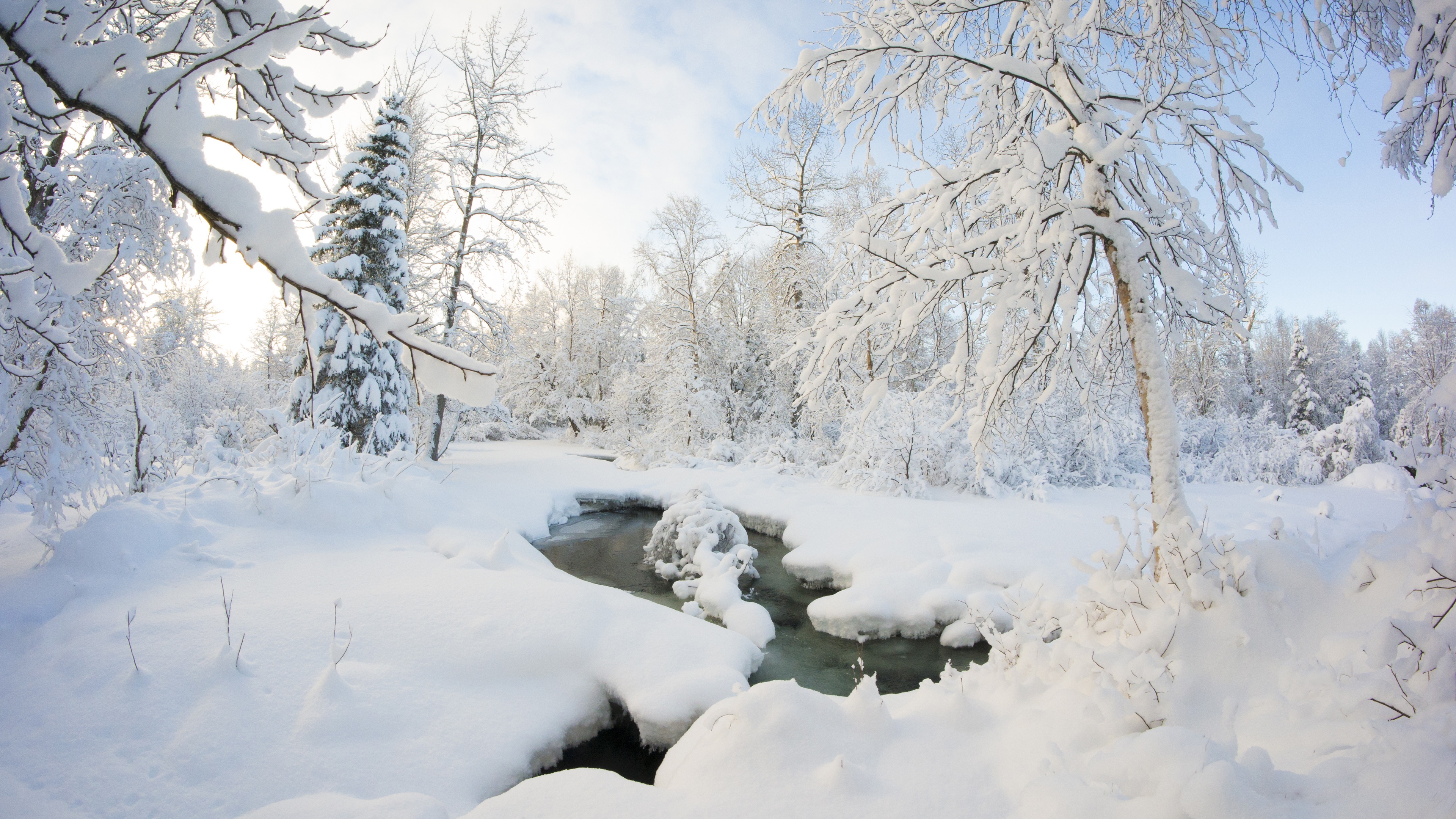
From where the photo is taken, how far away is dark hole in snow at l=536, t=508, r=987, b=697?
18.1 ft

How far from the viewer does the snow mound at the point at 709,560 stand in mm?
6453

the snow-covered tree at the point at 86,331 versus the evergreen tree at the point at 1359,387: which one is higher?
the evergreen tree at the point at 1359,387

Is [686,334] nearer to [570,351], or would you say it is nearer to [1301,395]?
[570,351]

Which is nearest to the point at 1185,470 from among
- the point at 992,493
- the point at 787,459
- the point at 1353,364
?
the point at 992,493

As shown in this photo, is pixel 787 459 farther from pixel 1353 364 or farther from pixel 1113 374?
pixel 1353 364

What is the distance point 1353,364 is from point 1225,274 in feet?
124

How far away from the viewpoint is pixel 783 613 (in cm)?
720

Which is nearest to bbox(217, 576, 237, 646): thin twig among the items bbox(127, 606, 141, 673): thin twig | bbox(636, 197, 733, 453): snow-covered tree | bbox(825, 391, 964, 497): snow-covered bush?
bbox(127, 606, 141, 673): thin twig

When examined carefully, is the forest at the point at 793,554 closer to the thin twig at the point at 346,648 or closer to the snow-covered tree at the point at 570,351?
the thin twig at the point at 346,648

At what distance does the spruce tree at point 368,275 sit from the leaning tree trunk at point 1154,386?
12343mm

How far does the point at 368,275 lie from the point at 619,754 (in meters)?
12.3

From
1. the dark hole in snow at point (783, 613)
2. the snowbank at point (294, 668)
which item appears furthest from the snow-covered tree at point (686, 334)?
the snowbank at point (294, 668)

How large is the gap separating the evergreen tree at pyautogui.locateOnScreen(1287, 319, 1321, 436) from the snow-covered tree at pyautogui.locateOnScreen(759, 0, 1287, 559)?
30.3 m

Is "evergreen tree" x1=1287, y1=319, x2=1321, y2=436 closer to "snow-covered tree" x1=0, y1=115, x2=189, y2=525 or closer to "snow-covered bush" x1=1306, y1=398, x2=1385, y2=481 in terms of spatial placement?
"snow-covered bush" x1=1306, y1=398, x2=1385, y2=481
